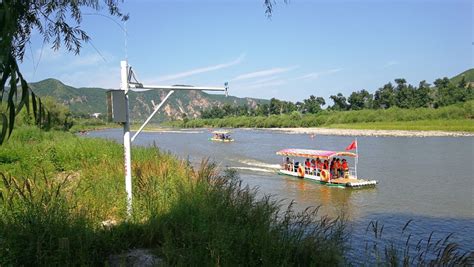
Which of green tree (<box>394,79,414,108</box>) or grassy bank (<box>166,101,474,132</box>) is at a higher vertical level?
green tree (<box>394,79,414,108</box>)

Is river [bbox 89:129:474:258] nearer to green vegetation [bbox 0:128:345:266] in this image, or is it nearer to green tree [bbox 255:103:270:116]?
green vegetation [bbox 0:128:345:266]

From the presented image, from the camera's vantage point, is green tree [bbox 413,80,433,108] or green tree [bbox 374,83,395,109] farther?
green tree [bbox 374,83,395,109]

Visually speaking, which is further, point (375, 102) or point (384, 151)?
point (375, 102)

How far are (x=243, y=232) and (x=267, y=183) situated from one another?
64.4 feet

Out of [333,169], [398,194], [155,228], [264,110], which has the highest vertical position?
[264,110]

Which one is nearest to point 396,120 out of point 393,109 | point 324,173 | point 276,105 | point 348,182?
point 393,109

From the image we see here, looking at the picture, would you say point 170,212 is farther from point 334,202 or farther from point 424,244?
point 334,202

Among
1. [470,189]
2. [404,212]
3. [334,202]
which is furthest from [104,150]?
[470,189]

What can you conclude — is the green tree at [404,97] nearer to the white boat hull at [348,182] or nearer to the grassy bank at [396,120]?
the grassy bank at [396,120]

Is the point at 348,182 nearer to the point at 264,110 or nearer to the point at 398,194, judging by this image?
the point at 398,194

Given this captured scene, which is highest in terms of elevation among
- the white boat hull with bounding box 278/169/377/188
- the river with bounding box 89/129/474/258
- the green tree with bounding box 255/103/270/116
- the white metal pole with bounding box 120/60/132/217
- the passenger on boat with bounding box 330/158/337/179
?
the green tree with bounding box 255/103/270/116

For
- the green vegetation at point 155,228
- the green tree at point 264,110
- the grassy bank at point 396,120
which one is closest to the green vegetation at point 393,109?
the grassy bank at point 396,120

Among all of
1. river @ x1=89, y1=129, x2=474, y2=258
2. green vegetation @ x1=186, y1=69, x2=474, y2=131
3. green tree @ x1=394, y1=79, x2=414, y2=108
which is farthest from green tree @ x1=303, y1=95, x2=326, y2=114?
river @ x1=89, y1=129, x2=474, y2=258

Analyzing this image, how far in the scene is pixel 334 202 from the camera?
66.2ft
